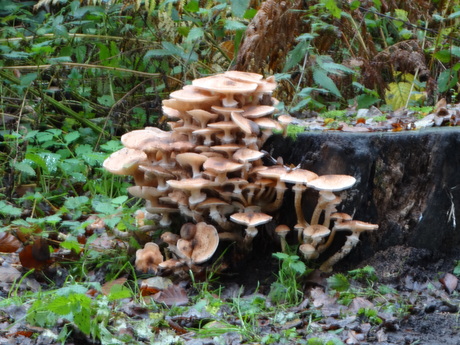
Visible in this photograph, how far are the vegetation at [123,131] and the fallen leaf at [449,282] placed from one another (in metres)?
0.36

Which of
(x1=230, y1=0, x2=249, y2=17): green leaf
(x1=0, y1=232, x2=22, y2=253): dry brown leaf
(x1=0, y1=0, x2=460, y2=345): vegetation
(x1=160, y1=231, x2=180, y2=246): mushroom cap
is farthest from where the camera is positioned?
(x1=0, y1=232, x2=22, y2=253): dry brown leaf

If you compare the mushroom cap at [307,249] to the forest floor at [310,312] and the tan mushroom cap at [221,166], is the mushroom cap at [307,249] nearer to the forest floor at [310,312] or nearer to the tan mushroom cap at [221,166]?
the forest floor at [310,312]

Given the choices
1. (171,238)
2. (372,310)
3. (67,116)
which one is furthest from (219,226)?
(67,116)

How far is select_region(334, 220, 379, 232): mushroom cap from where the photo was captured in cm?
364

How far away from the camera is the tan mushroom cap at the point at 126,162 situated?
3932 millimetres

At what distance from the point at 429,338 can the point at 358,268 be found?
0.93m

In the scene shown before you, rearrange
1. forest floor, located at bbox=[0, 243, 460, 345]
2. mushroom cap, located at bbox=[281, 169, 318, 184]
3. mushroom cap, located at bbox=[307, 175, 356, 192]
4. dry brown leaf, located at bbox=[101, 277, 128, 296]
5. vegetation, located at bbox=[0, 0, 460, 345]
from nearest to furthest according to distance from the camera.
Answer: forest floor, located at bbox=[0, 243, 460, 345] < vegetation, located at bbox=[0, 0, 460, 345] < mushroom cap, located at bbox=[307, 175, 356, 192] < mushroom cap, located at bbox=[281, 169, 318, 184] < dry brown leaf, located at bbox=[101, 277, 128, 296]

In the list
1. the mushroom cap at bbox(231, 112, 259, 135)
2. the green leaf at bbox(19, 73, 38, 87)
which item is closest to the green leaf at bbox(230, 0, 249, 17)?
the mushroom cap at bbox(231, 112, 259, 135)

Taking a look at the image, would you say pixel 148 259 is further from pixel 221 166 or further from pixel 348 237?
pixel 348 237

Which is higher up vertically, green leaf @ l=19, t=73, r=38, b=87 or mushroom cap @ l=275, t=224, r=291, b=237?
green leaf @ l=19, t=73, r=38, b=87

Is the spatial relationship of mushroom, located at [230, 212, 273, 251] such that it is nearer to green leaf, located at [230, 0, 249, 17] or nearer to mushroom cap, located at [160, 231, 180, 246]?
mushroom cap, located at [160, 231, 180, 246]

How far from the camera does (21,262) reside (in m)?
4.21

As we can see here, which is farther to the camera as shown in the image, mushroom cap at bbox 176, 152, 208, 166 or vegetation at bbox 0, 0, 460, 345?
mushroom cap at bbox 176, 152, 208, 166

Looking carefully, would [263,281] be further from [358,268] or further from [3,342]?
[3,342]
